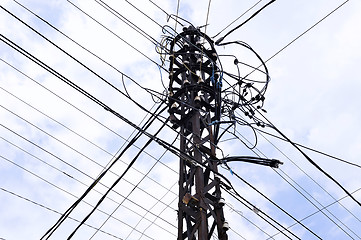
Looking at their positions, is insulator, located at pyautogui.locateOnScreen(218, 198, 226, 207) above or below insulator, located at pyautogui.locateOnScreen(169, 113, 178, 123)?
below

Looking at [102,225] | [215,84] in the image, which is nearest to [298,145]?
[215,84]

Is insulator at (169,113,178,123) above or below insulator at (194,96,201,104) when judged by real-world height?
below

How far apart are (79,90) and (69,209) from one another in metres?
1.99

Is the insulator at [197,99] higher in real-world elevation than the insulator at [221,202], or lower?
higher

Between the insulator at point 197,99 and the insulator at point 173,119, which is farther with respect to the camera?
the insulator at point 173,119

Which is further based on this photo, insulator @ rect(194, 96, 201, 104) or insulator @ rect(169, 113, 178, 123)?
insulator @ rect(169, 113, 178, 123)

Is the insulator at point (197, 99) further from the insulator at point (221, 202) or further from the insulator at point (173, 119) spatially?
the insulator at point (221, 202)

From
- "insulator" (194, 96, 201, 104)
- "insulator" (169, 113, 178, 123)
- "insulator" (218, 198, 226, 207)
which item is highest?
"insulator" (194, 96, 201, 104)

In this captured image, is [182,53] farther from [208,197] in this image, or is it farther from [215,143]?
Result: [208,197]

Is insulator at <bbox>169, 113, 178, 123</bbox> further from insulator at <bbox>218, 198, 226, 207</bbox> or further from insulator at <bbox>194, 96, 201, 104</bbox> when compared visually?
insulator at <bbox>218, 198, 226, 207</bbox>

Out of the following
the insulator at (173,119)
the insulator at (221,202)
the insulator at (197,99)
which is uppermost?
the insulator at (197,99)

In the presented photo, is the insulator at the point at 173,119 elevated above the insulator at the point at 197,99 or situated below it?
below

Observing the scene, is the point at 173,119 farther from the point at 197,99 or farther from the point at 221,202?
the point at 221,202

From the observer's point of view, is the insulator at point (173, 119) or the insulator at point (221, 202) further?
the insulator at point (173, 119)
